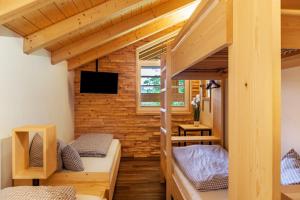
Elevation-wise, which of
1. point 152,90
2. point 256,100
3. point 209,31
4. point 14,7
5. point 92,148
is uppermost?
point 14,7

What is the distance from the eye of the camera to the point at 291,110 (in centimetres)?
243

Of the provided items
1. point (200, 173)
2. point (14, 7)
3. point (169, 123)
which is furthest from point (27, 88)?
point (200, 173)

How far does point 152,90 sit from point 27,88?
3356 millimetres

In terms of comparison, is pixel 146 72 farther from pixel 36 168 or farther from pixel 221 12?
pixel 221 12

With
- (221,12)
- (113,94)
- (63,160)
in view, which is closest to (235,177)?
(221,12)

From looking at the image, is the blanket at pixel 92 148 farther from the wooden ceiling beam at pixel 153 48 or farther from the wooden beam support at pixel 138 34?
the wooden ceiling beam at pixel 153 48

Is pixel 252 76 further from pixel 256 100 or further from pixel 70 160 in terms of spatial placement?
pixel 70 160

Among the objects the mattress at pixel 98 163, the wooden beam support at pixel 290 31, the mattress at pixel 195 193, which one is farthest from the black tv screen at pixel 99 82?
the wooden beam support at pixel 290 31

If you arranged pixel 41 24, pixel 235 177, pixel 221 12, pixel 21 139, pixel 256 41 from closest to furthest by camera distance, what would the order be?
pixel 256 41
pixel 235 177
pixel 221 12
pixel 21 139
pixel 41 24

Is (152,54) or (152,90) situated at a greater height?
(152,54)

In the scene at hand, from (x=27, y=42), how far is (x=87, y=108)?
297 cm

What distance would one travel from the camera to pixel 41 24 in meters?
2.73

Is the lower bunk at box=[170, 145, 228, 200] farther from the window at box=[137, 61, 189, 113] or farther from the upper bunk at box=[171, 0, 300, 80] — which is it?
the window at box=[137, 61, 189, 113]

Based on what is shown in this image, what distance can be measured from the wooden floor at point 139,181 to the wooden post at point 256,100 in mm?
2710
